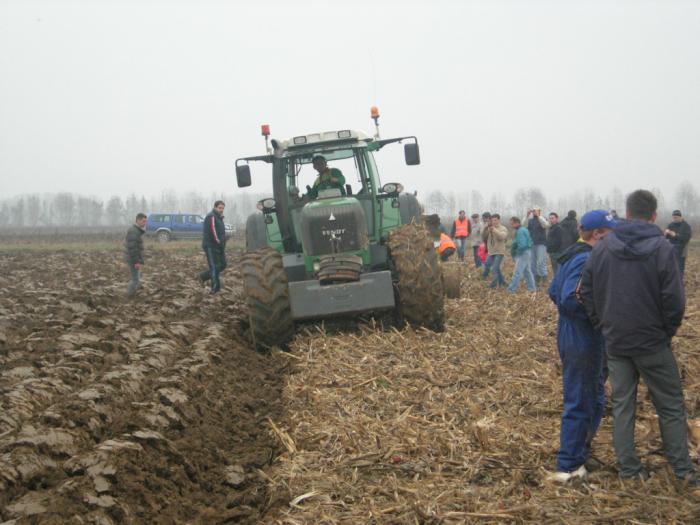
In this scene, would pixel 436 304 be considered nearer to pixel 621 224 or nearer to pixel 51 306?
pixel 621 224

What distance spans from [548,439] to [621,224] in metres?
1.67

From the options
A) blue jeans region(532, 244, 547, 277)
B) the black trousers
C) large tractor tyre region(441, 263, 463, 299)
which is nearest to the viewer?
large tractor tyre region(441, 263, 463, 299)

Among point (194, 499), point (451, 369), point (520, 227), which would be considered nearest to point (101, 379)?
point (194, 499)

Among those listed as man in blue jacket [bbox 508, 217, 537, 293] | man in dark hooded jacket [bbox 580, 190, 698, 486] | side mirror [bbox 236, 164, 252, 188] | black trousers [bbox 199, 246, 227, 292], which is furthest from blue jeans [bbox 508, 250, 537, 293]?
man in dark hooded jacket [bbox 580, 190, 698, 486]

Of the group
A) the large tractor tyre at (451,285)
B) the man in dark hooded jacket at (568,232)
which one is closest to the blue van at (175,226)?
the man in dark hooded jacket at (568,232)

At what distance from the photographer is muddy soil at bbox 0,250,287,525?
388 cm

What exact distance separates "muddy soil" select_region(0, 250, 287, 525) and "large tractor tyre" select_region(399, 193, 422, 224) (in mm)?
2869

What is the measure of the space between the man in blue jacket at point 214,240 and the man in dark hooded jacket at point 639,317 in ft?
27.8

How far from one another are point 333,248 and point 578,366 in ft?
14.5

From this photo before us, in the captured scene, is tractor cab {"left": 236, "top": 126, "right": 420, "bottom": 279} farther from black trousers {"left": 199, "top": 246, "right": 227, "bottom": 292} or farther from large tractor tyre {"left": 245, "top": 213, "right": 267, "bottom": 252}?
black trousers {"left": 199, "top": 246, "right": 227, "bottom": 292}

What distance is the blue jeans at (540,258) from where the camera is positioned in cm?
1373

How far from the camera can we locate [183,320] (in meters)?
9.80

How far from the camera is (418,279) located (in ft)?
25.7

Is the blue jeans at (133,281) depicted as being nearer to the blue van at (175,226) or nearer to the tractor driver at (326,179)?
the tractor driver at (326,179)
